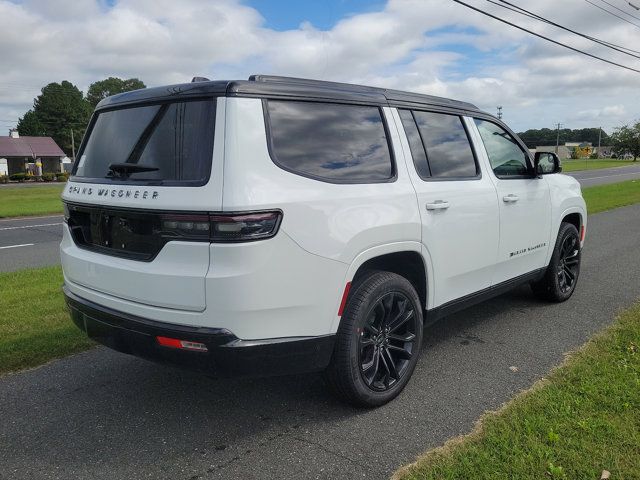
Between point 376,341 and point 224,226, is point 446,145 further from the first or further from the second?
point 224,226

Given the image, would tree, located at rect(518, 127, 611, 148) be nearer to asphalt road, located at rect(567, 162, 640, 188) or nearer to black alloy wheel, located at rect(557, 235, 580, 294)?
asphalt road, located at rect(567, 162, 640, 188)

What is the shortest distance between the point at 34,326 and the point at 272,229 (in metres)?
3.40

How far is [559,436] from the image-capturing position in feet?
9.42

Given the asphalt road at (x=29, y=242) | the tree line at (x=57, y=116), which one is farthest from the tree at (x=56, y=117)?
the asphalt road at (x=29, y=242)

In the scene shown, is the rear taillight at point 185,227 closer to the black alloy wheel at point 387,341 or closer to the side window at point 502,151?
the black alloy wheel at point 387,341

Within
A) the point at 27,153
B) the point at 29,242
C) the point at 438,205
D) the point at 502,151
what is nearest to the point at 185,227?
the point at 438,205

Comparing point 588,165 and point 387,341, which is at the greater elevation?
point 588,165

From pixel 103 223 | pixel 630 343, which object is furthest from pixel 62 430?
pixel 630 343

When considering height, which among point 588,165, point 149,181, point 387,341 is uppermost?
point 149,181

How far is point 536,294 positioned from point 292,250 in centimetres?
383

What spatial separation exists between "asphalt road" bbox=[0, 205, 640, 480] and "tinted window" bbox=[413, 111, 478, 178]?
145 centimetres

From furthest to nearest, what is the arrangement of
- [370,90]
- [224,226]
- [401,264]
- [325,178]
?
[401,264]
[370,90]
[325,178]
[224,226]

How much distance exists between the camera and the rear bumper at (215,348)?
2654 mm

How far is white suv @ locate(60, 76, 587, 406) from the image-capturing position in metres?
2.63
